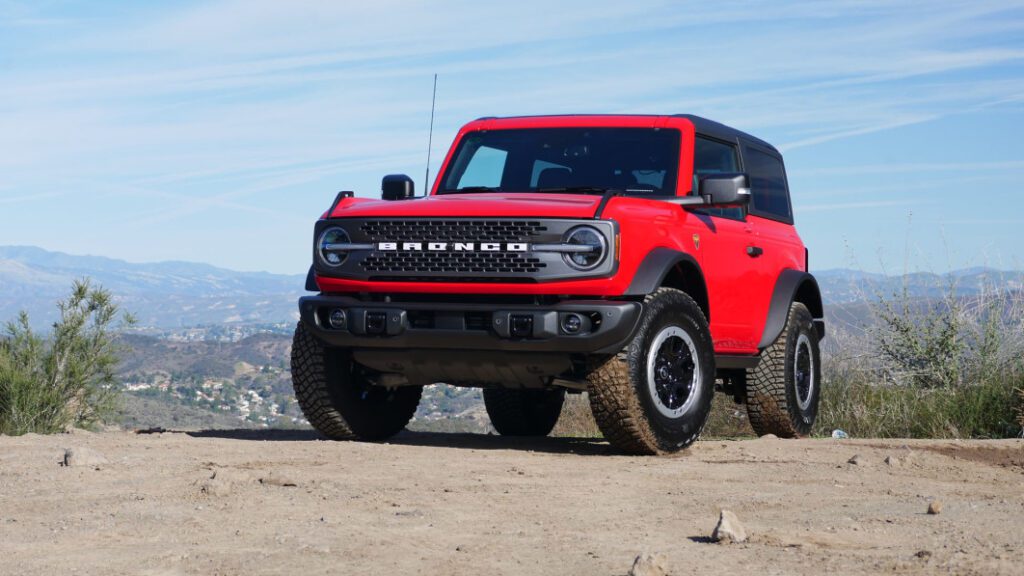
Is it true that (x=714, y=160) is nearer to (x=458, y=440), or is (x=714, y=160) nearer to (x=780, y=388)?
(x=780, y=388)

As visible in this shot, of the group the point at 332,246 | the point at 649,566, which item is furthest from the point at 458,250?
the point at 649,566

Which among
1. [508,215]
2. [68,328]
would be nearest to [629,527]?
[508,215]

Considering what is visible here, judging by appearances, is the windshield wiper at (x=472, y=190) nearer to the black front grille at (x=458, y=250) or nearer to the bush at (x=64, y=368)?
the black front grille at (x=458, y=250)

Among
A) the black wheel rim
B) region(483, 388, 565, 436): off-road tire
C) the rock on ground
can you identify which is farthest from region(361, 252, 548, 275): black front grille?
the black wheel rim

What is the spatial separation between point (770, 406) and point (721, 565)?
217 inches

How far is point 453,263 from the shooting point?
7324 mm

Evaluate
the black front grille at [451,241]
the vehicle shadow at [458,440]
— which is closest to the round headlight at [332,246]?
the black front grille at [451,241]

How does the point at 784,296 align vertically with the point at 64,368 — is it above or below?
above

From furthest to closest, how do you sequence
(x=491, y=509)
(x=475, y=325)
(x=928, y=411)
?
(x=928, y=411), (x=475, y=325), (x=491, y=509)

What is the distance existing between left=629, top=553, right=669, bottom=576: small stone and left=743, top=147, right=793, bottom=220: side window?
6006mm

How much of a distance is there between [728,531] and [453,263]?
123 inches

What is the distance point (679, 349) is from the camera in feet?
25.2

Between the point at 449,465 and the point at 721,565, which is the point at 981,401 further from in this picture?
the point at 721,565

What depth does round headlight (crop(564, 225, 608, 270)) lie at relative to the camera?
706 cm
